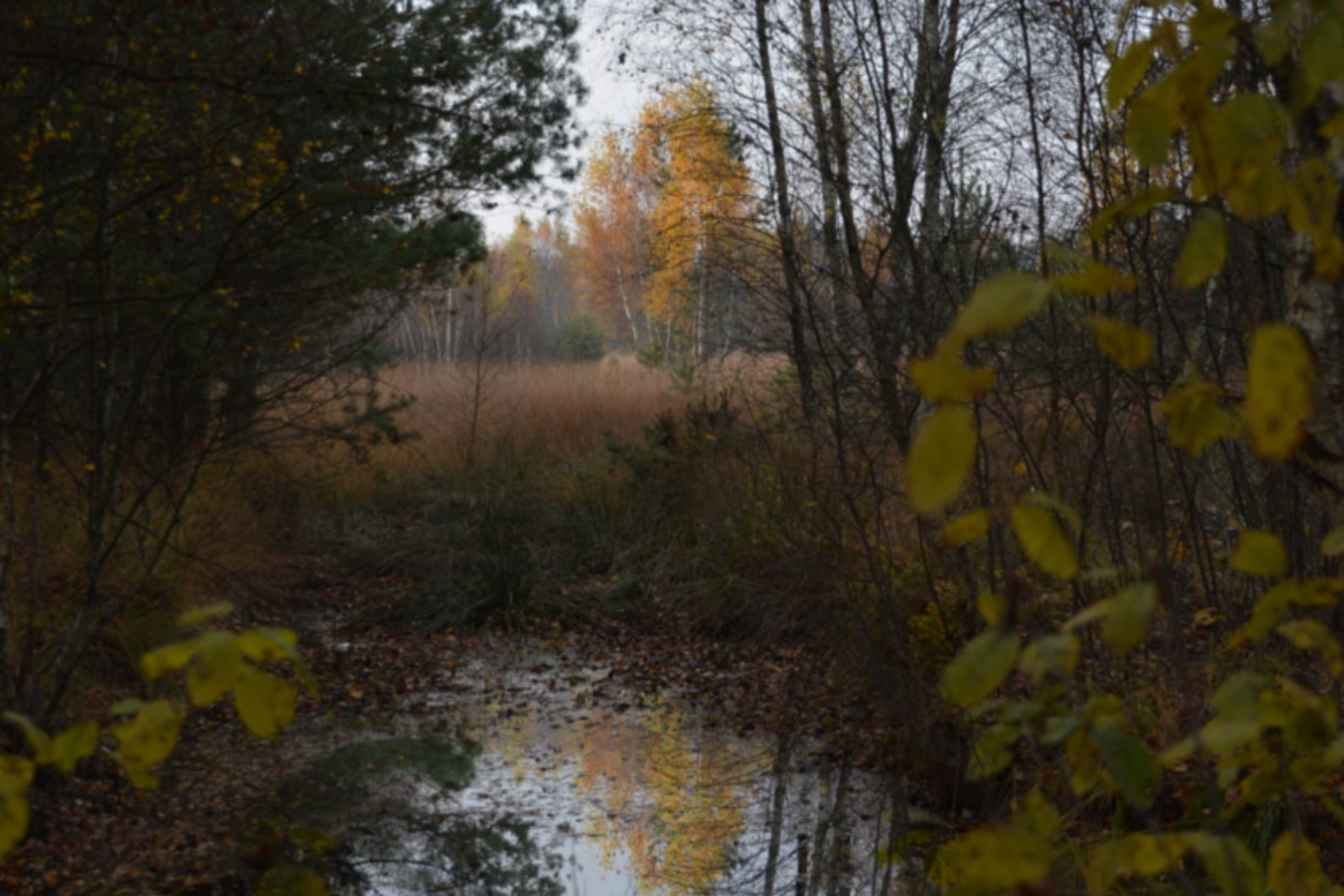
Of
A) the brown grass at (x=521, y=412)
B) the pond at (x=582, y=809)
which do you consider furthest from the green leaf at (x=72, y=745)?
the brown grass at (x=521, y=412)

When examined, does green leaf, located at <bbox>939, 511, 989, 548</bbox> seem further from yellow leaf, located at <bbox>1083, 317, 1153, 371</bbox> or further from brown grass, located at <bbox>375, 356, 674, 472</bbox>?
brown grass, located at <bbox>375, 356, 674, 472</bbox>

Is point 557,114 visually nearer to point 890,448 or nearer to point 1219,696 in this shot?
point 890,448

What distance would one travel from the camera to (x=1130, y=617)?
890 mm

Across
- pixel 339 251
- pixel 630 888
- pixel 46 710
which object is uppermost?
pixel 339 251

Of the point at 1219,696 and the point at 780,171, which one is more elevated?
the point at 780,171

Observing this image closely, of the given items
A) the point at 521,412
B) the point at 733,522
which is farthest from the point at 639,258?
the point at 733,522

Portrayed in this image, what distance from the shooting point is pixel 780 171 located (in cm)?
639

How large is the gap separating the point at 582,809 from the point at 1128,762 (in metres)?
3.71

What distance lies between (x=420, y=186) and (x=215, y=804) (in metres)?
3.93

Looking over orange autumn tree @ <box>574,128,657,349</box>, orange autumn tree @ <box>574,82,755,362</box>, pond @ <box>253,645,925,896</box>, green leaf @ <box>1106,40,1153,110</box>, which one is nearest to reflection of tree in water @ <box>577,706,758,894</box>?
pond @ <box>253,645,925,896</box>

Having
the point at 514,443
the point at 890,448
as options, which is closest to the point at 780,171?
the point at 890,448

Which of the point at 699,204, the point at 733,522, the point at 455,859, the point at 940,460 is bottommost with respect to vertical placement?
the point at 455,859

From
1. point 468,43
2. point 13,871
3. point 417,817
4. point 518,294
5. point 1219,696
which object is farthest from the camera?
point 518,294

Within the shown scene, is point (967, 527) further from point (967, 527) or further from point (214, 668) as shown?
point (214, 668)
